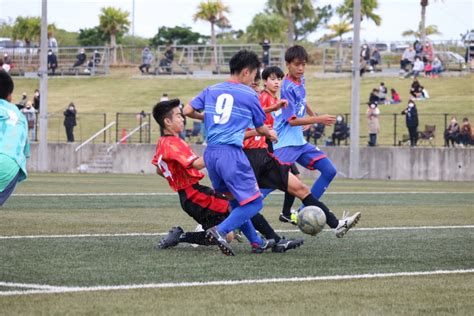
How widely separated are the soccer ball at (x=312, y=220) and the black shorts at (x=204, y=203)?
827 mm

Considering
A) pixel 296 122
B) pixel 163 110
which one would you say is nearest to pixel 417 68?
pixel 296 122

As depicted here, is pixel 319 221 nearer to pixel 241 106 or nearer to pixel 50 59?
pixel 241 106

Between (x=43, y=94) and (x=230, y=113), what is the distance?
28678 mm

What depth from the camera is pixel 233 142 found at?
10.1 m

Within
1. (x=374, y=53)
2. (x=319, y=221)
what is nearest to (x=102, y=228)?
(x=319, y=221)

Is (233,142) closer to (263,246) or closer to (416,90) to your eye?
(263,246)

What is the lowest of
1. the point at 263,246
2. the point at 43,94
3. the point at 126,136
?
the point at 126,136

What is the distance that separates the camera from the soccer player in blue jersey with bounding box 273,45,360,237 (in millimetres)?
12617

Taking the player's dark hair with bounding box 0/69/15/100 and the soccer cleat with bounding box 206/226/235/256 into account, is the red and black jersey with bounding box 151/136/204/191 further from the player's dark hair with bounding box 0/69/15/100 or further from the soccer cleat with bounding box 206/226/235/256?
the player's dark hair with bounding box 0/69/15/100

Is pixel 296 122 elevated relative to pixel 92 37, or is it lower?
lower

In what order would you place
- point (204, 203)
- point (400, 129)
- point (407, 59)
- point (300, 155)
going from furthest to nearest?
point (407, 59) < point (400, 129) < point (300, 155) < point (204, 203)

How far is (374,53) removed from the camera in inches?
2239

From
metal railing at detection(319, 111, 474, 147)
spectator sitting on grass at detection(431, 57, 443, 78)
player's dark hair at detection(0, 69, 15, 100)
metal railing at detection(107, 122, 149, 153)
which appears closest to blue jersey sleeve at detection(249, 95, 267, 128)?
player's dark hair at detection(0, 69, 15, 100)

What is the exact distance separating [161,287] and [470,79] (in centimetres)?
4581
